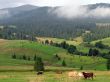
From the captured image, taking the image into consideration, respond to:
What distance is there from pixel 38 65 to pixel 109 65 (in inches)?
1959

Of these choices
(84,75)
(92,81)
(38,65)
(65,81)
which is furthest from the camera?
(38,65)

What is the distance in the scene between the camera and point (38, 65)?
124 metres

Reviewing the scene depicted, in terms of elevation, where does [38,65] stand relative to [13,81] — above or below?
below

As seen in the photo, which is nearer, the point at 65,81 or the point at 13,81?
the point at 65,81

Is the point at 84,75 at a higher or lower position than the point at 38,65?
higher

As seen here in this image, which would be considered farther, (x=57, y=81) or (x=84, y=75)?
(x=84, y=75)

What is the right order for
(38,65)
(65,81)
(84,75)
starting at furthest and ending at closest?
(38,65) < (84,75) < (65,81)

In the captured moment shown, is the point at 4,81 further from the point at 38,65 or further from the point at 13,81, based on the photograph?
the point at 38,65

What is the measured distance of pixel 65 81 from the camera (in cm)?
4612

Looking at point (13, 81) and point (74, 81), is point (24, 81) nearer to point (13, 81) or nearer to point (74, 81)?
point (13, 81)

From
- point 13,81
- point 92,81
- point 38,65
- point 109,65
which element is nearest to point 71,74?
point 92,81

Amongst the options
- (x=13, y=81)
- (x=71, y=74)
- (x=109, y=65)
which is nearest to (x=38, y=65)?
(x=109, y=65)

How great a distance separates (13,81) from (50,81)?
Answer: 5.83 metres

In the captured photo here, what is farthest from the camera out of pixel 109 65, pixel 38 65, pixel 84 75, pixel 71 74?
pixel 109 65
